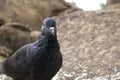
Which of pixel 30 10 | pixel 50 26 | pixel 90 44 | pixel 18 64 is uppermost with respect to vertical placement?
pixel 30 10

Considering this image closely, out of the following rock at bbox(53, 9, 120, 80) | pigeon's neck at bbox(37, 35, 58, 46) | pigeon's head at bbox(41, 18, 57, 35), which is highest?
pigeon's head at bbox(41, 18, 57, 35)

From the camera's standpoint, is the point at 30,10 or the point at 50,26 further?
the point at 30,10

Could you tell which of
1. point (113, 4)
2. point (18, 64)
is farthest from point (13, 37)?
point (18, 64)

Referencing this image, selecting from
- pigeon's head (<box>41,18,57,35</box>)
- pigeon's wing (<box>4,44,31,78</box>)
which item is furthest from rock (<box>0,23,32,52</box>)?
pigeon's head (<box>41,18,57,35</box>)

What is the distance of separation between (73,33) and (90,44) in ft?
2.59

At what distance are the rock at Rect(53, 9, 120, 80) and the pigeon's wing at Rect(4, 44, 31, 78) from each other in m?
1.80

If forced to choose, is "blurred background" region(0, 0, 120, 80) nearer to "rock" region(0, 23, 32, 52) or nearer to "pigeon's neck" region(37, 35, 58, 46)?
"rock" region(0, 23, 32, 52)

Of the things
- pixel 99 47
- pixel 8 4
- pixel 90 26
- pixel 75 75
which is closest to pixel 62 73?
pixel 75 75

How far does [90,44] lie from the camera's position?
35.9 feet

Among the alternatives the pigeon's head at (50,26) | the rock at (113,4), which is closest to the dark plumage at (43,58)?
the pigeon's head at (50,26)

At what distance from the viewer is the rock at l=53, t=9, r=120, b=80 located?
984 centimetres

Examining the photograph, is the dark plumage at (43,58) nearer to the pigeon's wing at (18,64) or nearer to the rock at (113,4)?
the pigeon's wing at (18,64)

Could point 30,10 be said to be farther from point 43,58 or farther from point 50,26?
point 50,26

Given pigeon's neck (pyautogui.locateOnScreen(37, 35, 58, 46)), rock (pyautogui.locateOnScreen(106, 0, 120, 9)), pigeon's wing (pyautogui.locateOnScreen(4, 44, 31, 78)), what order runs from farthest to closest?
1. rock (pyautogui.locateOnScreen(106, 0, 120, 9))
2. pigeon's wing (pyautogui.locateOnScreen(4, 44, 31, 78))
3. pigeon's neck (pyautogui.locateOnScreen(37, 35, 58, 46))
